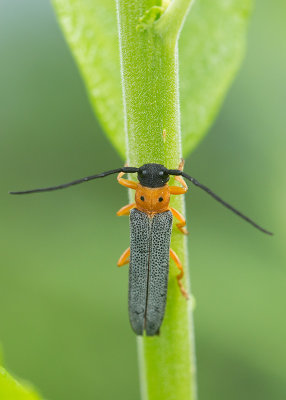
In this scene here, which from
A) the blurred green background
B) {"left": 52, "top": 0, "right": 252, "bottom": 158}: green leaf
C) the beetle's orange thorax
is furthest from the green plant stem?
the blurred green background

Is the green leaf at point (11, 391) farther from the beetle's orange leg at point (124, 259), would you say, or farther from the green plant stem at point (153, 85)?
the beetle's orange leg at point (124, 259)

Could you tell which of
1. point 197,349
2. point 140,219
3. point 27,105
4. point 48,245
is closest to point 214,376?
point 197,349

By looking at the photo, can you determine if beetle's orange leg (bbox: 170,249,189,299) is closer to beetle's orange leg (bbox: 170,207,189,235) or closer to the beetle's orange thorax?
beetle's orange leg (bbox: 170,207,189,235)

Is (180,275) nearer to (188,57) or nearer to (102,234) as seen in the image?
(188,57)

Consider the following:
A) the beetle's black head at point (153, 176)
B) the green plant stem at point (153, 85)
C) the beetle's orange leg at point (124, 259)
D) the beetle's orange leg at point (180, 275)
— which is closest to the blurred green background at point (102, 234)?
the beetle's orange leg at point (124, 259)

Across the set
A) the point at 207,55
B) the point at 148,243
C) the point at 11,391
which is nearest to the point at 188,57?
the point at 207,55

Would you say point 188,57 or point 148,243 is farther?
point 148,243
